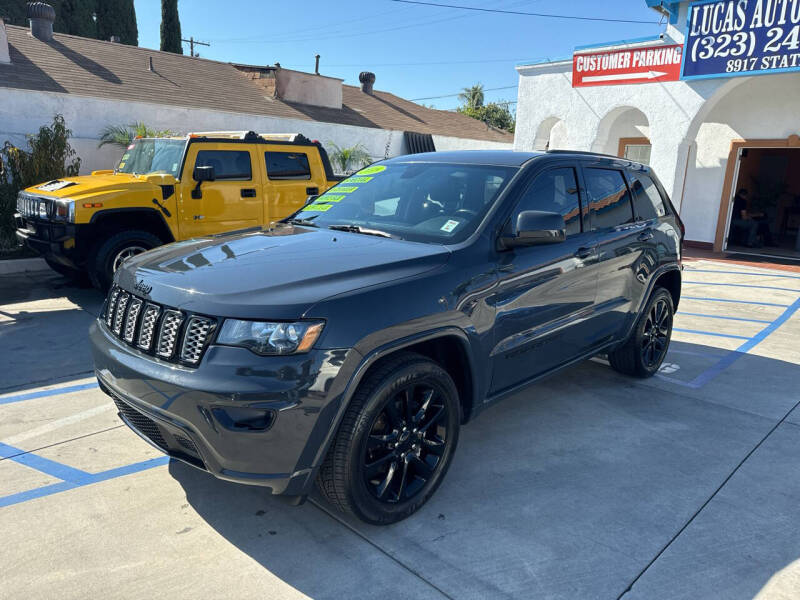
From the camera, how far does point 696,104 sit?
12742 mm

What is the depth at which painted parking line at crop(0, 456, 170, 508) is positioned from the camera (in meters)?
3.12

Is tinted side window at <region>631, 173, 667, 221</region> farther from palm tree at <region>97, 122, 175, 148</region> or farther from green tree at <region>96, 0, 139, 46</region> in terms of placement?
green tree at <region>96, 0, 139, 46</region>

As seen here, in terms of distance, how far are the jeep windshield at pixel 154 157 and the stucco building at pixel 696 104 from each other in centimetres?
1054

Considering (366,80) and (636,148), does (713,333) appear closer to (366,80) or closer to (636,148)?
(636,148)

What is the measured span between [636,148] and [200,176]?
12156mm

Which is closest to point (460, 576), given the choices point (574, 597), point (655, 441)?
point (574, 597)

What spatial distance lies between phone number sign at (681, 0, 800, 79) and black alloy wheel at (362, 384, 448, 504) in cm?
1191

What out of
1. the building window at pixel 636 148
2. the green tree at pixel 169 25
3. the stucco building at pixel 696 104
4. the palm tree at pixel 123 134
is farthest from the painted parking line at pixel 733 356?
the green tree at pixel 169 25

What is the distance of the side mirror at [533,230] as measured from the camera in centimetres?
324

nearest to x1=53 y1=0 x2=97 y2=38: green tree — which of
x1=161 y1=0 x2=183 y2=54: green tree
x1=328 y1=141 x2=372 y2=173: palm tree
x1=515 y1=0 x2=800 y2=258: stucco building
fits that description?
x1=161 y1=0 x2=183 y2=54: green tree

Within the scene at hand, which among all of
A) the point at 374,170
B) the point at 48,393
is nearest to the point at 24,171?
the point at 48,393

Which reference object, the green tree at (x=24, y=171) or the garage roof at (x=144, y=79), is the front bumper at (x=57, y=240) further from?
the garage roof at (x=144, y=79)

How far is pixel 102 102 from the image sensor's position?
14.0m

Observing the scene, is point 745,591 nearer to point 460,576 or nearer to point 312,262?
point 460,576
